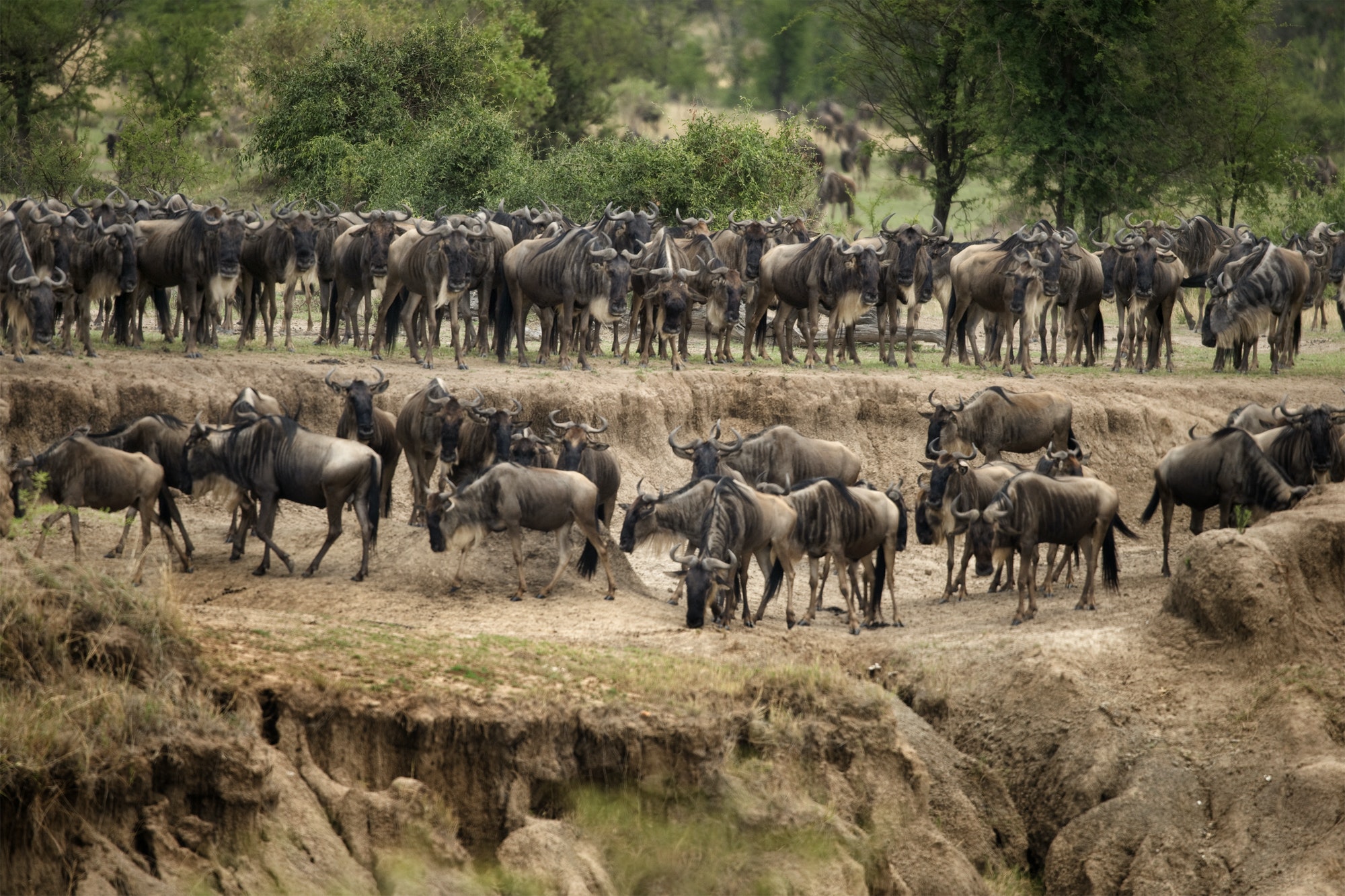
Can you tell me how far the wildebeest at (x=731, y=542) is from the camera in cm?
1340

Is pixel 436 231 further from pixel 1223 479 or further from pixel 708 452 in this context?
pixel 1223 479

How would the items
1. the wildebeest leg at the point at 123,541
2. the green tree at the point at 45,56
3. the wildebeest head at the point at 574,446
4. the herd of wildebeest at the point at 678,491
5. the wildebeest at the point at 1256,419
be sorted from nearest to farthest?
the herd of wildebeest at the point at 678,491
the wildebeest leg at the point at 123,541
the wildebeest head at the point at 574,446
the wildebeest at the point at 1256,419
the green tree at the point at 45,56

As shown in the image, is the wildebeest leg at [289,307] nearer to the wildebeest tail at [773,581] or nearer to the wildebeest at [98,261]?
the wildebeest at [98,261]

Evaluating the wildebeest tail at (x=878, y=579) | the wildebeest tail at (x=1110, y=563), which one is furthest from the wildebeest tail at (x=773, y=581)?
the wildebeest tail at (x=1110, y=563)

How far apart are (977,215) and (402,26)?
1603 centimetres

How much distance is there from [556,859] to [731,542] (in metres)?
4.99

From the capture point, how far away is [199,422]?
1480 centimetres

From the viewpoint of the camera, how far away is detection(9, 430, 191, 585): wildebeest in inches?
545

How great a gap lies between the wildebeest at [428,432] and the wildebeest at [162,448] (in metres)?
2.37

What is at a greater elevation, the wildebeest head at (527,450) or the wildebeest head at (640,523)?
the wildebeest head at (527,450)

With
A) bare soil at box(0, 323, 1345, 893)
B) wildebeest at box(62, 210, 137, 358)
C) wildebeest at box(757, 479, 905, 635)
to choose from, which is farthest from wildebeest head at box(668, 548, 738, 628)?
wildebeest at box(62, 210, 137, 358)

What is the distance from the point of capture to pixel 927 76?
34094 millimetres

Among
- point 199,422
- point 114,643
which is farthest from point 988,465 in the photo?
point 114,643

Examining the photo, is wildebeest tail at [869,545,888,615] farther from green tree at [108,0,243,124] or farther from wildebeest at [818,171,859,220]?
wildebeest at [818,171,859,220]
